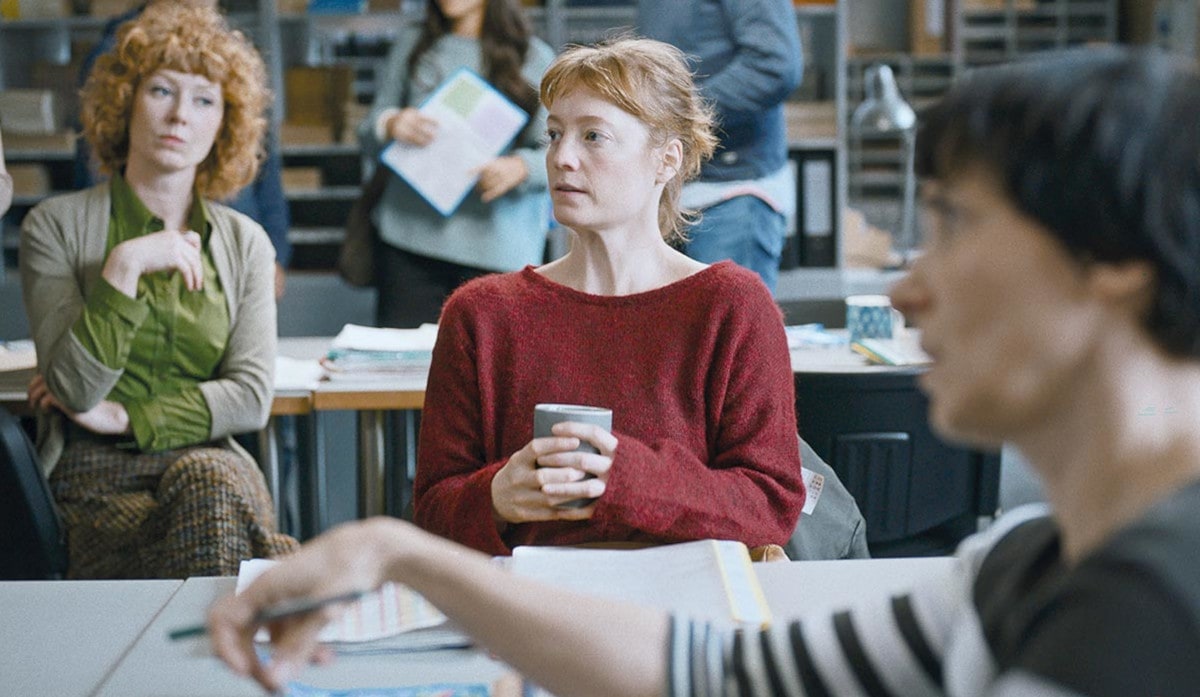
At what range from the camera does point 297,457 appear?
135 inches

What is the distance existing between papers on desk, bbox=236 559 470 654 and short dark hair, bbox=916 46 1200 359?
2.39 ft

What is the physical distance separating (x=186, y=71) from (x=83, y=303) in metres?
0.48

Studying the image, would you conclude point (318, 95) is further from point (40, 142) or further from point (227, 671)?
point (227, 671)

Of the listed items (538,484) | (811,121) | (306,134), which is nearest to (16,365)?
(538,484)

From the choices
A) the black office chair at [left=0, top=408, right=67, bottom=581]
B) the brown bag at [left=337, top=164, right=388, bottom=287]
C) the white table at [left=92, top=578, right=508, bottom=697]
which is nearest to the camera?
the white table at [left=92, top=578, right=508, bottom=697]

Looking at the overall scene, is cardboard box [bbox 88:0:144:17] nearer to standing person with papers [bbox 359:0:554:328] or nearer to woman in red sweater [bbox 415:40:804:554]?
standing person with papers [bbox 359:0:554:328]

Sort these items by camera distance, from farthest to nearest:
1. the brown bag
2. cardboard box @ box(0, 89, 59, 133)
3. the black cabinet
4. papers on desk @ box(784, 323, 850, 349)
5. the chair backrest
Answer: cardboard box @ box(0, 89, 59, 133) < the brown bag < papers on desk @ box(784, 323, 850, 349) < the black cabinet < the chair backrest

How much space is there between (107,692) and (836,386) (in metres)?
1.41

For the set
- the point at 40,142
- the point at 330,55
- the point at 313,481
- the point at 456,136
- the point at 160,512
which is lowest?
the point at 313,481

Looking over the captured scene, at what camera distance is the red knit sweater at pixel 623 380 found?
1676 mm

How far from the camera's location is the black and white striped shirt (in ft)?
1.95

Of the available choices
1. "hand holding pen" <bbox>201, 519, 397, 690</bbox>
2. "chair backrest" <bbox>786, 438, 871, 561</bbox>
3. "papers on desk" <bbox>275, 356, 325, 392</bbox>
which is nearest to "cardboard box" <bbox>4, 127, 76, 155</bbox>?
"papers on desk" <bbox>275, 356, 325, 392</bbox>

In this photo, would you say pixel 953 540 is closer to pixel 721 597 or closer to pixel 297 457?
pixel 721 597

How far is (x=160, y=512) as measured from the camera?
2.25 meters
